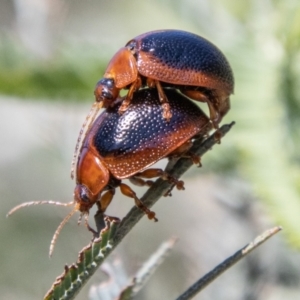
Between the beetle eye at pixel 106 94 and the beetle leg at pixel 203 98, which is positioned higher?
the beetle leg at pixel 203 98

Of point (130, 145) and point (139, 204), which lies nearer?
point (139, 204)

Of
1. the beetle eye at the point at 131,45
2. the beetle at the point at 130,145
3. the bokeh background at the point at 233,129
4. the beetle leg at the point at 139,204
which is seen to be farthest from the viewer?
the bokeh background at the point at 233,129

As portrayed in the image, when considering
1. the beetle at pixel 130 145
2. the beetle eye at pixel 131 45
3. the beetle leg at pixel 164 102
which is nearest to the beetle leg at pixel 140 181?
the beetle at pixel 130 145

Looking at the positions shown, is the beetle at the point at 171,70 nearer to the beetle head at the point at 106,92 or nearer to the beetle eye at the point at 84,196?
the beetle head at the point at 106,92

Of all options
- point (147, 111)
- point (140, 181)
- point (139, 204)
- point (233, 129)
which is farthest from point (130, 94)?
point (233, 129)

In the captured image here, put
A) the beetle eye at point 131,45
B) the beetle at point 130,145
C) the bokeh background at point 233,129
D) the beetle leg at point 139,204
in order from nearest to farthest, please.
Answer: the beetle leg at point 139,204
the beetle at point 130,145
the beetle eye at point 131,45
the bokeh background at point 233,129

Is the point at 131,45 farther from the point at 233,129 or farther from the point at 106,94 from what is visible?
the point at 233,129

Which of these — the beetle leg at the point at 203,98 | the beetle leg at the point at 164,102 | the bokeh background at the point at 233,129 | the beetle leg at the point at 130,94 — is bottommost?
the bokeh background at the point at 233,129

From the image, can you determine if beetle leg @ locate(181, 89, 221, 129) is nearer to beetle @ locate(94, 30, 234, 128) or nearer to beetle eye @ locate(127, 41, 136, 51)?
beetle @ locate(94, 30, 234, 128)
